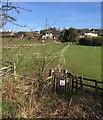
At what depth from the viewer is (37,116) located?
196 inches

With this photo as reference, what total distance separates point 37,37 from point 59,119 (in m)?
3.78

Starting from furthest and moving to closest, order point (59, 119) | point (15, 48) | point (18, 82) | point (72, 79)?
1. point (72, 79)
2. point (15, 48)
3. point (18, 82)
4. point (59, 119)

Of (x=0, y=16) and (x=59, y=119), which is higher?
(x=0, y=16)

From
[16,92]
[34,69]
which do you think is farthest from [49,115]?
[34,69]

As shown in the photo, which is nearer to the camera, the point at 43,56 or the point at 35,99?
the point at 35,99

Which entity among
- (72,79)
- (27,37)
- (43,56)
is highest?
(27,37)

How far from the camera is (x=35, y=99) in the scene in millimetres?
5652

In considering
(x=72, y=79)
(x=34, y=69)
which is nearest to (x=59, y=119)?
(x=34, y=69)

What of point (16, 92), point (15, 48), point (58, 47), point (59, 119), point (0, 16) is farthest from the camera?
point (58, 47)

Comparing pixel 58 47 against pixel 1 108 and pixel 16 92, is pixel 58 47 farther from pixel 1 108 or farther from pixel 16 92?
pixel 1 108

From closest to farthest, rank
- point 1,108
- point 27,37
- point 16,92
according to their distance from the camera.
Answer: point 1,108 → point 16,92 → point 27,37

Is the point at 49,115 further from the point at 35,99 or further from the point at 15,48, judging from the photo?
the point at 15,48

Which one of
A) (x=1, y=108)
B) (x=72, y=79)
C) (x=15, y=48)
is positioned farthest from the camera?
(x=72, y=79)

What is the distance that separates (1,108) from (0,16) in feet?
6.08
